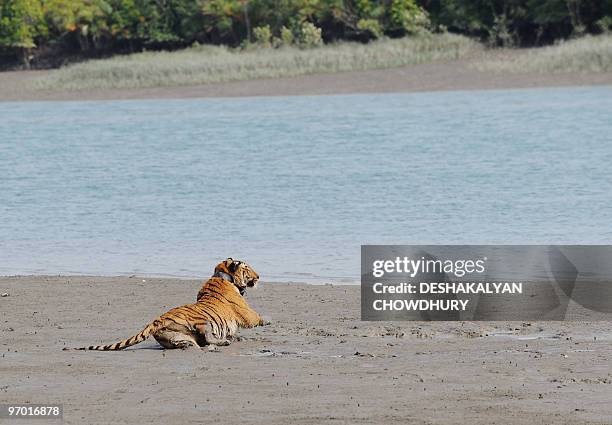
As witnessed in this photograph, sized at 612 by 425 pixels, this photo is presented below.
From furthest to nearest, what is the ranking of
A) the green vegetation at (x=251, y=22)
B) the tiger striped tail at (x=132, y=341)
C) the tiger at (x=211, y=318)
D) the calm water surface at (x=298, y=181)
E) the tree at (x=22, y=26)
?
the tree at (x=22, y=26) → the green vegetation at (x=251, y=22) → the calm water surface at (x=298, y=181) → the tiger at (x=211, y=318) → the tiger striped tail at (x=132, y=341)

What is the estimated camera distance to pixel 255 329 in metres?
10.8

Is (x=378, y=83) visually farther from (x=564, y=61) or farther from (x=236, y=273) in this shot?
(x=236, y=273)

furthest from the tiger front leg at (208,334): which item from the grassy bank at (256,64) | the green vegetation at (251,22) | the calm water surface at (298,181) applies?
the green vegetation at (251,22)

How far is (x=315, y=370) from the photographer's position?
363 inches

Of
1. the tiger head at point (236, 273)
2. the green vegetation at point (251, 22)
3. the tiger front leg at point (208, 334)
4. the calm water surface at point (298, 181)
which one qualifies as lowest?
the green vegetation at point (251, 22)

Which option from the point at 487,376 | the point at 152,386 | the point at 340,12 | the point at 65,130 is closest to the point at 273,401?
the point at 152,386

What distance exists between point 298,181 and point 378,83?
24.8 meters

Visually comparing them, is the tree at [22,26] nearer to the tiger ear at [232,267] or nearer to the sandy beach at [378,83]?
the sandy beach at [378,83]

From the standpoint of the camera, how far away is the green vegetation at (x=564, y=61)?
48500 mm

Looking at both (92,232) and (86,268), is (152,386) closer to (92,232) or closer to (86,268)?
(86,268)

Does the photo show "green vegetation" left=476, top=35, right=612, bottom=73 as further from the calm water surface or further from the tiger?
the tiger

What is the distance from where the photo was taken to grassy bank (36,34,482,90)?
53125mm

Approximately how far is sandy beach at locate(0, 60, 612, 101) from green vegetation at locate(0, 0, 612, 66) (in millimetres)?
12121

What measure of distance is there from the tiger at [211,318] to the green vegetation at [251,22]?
52719mm
